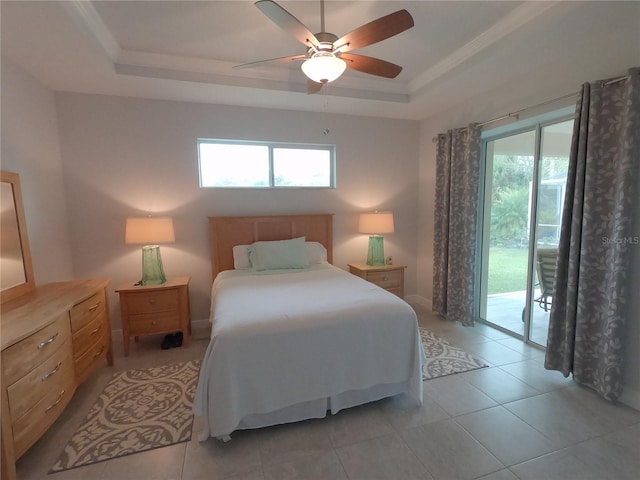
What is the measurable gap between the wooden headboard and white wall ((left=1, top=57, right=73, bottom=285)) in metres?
1.39

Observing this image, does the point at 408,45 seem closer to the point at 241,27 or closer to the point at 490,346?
the point at 241,27

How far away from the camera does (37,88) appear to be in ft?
8.82

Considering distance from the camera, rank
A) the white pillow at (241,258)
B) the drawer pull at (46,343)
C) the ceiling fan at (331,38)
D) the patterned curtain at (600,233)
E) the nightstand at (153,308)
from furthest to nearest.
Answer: the white pillow at (241,258) → the nightstand at (153,308) → the patterned curtain at (600,233) → the drawer pull at (46,343) → the ceiling fan at (331,38)

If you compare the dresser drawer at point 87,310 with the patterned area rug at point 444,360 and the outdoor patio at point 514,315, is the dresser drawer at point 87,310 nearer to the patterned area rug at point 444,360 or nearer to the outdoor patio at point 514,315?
the patterned area rug at point 444,360

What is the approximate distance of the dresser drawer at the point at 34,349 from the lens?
58.7 inches

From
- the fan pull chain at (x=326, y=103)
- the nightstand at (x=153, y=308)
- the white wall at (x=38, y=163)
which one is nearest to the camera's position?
the white wall at (x=38, y=163)

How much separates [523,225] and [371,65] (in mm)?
2271

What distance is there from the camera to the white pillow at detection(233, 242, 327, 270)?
11.2 feet

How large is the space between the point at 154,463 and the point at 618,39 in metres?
3.96

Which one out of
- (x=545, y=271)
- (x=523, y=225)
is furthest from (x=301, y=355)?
(x=523, y=225)

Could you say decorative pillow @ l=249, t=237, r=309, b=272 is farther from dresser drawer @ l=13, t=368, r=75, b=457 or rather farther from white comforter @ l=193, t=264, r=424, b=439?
dresser drawer @ l=13, t=368, r=75, b=457

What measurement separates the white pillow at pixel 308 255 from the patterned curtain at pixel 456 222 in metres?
1.44

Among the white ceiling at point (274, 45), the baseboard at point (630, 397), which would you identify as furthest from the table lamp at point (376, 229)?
the baseboard at point (630, 397)

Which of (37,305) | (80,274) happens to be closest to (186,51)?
(37,305)
